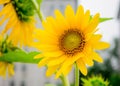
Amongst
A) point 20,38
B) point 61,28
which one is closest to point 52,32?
point 61,28

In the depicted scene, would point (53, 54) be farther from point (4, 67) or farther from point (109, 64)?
point (109, 64)

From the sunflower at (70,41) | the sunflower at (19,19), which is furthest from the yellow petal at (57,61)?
the sunflower at (19,19)

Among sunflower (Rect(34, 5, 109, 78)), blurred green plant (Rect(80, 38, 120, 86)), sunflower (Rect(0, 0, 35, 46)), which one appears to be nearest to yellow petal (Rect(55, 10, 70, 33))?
sunflower (Rect(34, 5, 109, 78))

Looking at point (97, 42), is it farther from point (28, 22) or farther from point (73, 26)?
point (28, 22)

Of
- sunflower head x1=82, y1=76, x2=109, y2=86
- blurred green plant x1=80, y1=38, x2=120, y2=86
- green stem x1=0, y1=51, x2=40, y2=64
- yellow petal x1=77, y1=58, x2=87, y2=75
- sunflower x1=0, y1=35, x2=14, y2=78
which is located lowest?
blurred green plant x1=80, y1=38, x2=120, y2=86

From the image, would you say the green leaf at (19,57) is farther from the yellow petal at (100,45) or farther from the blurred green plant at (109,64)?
the blurred green plant at (109,64)

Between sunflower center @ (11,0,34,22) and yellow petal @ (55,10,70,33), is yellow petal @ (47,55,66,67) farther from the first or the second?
sunflower center @ (11,0,34,22)

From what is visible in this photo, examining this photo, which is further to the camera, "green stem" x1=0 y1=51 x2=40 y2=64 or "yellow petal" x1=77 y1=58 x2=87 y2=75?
"green stem" x1=0 y1=51 x2=40 y2=64

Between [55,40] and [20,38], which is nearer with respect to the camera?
[55,40]
